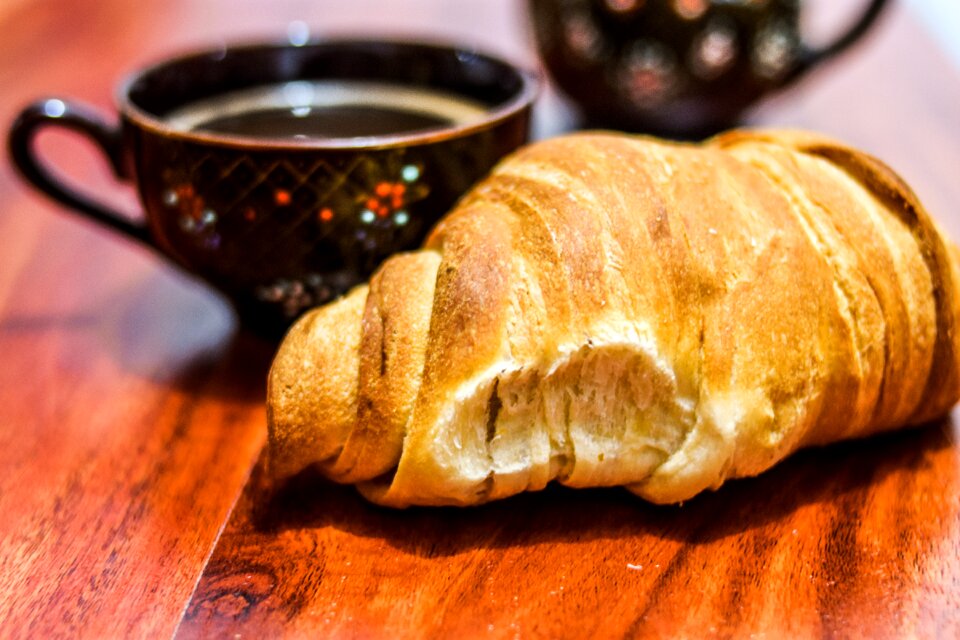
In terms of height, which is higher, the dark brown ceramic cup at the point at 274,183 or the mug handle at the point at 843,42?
the dark brown ceramic cup at the point at 274,183

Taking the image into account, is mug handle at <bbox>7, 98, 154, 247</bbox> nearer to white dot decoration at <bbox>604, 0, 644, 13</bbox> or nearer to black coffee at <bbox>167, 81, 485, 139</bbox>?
black coffee at <bbox>167, 81, 485, 139</bbox>

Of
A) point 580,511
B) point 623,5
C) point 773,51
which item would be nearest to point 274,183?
point 580,511

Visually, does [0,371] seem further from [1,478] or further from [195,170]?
[195,170]

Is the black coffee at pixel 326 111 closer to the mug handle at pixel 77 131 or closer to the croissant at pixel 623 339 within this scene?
→ the mug handle at pixel 77 131

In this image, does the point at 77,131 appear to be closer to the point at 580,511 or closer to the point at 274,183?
the point at 274,183

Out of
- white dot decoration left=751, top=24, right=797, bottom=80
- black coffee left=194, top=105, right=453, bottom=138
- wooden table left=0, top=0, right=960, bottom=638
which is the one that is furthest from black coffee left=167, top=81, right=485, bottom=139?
white dot decoration left=751, top=24, right=797, bottom=80

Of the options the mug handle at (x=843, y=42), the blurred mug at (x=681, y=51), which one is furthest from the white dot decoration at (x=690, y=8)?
the mug handle at (x=843, y=42)
